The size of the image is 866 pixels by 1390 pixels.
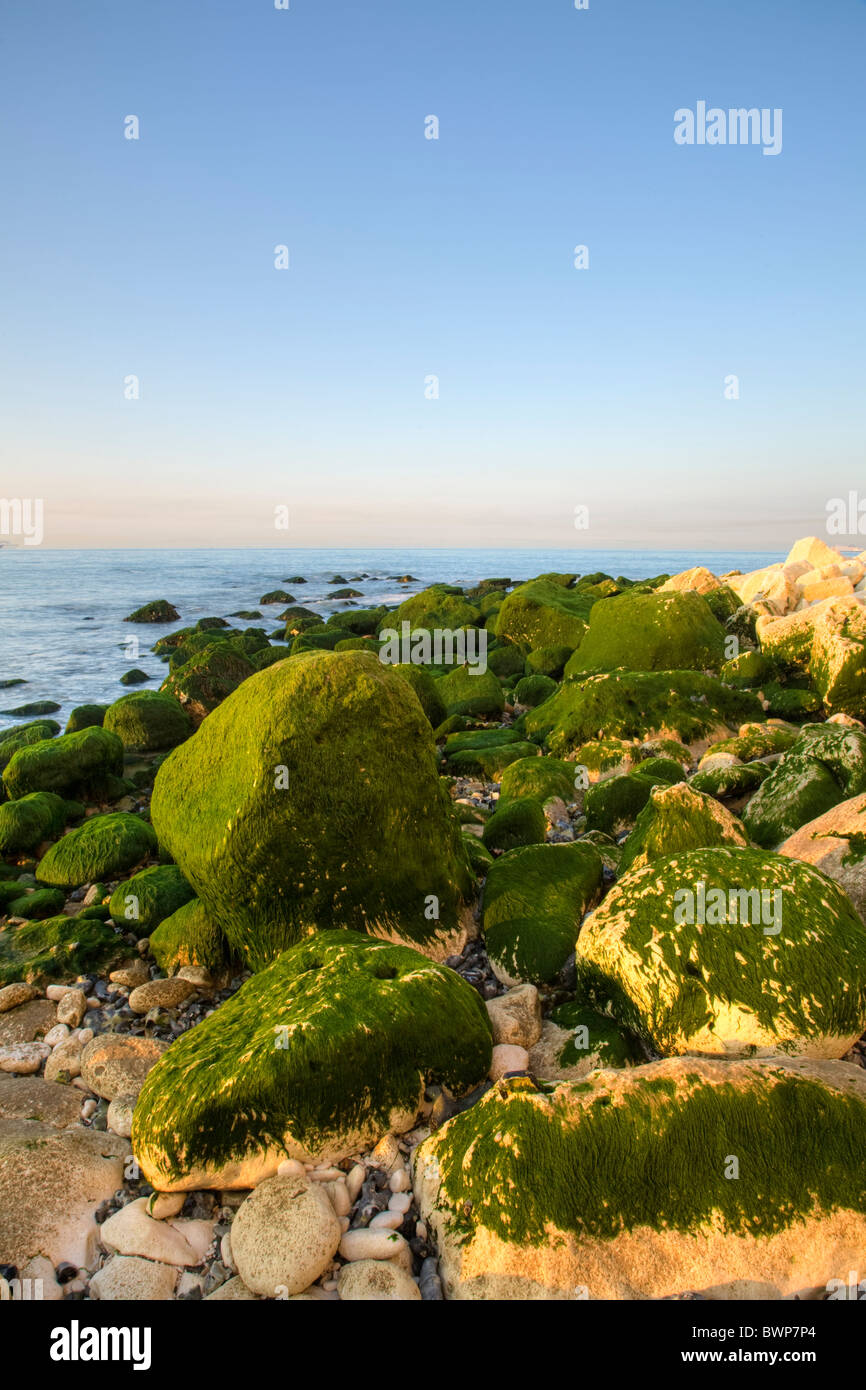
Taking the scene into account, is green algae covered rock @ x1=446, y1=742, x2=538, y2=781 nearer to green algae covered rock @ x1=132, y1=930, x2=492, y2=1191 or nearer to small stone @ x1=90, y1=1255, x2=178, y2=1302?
green algae covered rock @ x1=132, y1=930, x2=492, y2=1191

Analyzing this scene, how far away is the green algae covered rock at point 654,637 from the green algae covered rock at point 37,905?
338 inches

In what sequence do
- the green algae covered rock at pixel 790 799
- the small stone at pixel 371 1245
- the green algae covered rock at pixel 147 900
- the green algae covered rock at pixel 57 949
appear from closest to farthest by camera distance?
the small stone at pixel 371 1245 → the green algae covered rock at pixel 57 949 → the green algae covered rock at pixel 790 799 → the green algae covered rock at pixel 147 900

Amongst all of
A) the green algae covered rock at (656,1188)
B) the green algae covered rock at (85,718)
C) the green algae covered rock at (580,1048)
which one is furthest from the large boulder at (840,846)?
the green algae covered rock at (85,718)

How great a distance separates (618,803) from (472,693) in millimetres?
6663

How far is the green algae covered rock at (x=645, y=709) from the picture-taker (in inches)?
410

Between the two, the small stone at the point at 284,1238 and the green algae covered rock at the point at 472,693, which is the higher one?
the green algae covered rock at the point at 472,693

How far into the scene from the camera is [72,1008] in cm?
563

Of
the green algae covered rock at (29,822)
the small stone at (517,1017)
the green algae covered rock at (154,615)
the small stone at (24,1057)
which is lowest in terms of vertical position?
the small stone at (24,1057)

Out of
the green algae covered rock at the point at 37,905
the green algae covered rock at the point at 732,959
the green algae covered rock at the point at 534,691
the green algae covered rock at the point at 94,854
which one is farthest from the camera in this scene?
the green algae covered rock at the point at 534,691

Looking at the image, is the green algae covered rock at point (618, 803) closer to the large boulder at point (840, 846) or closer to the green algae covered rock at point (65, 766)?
the large boulder at point (840, 846)

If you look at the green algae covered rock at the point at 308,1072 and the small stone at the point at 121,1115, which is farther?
the small stone at the point at 121,1115

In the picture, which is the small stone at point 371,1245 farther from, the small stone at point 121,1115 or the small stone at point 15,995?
the small stone at point 15,995

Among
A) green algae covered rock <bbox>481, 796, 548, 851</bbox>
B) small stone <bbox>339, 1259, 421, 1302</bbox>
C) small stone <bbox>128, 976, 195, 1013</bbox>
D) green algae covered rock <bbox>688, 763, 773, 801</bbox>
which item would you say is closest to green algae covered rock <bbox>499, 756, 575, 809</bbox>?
green algae covered rock <bbox>481, 796, 548, 851</bbox>

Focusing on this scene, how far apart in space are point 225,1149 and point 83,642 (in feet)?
97.1
